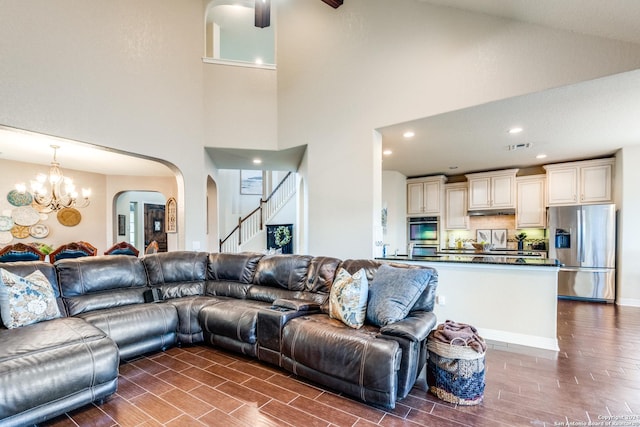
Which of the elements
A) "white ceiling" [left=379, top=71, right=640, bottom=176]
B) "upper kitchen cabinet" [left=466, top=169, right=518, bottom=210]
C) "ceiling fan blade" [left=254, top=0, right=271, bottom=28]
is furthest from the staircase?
"ceiling fan blade" [left=254, top=0, right=271, bottom=28]

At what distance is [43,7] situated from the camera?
3.09 meters

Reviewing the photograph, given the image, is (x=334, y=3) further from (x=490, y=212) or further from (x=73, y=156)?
(x=490, y=212)

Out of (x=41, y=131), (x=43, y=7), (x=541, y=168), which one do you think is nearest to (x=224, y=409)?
(x=41, y=131)

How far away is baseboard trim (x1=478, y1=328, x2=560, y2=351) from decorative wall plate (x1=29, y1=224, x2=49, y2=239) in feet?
24.4

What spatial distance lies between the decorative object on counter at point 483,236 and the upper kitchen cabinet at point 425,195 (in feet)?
3.15

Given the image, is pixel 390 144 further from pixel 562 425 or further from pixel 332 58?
pixel 562 425

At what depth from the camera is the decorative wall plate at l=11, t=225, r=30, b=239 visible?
525 centimetres

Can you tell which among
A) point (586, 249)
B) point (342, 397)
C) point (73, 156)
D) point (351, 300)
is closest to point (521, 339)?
point (351, 300)

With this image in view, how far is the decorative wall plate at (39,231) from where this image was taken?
546cm

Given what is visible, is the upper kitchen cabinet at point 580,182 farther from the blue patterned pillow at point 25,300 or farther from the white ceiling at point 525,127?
the blue patterned pillow at point 25,300

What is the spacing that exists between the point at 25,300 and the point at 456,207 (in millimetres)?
7099

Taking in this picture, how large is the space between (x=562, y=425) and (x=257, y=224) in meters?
7.09

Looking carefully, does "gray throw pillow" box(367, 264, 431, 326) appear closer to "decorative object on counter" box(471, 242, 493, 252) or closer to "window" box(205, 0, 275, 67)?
"window" box(205, 0, 275, 67)

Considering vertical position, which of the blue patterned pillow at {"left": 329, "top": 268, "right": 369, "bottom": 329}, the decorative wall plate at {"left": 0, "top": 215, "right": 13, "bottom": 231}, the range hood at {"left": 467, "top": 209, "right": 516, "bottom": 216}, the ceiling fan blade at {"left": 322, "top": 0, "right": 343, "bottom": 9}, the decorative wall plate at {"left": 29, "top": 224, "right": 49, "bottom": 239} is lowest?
the blue patterned pillow at {"left": 329, "top": 268, "right": 369, "bottom": 329}
